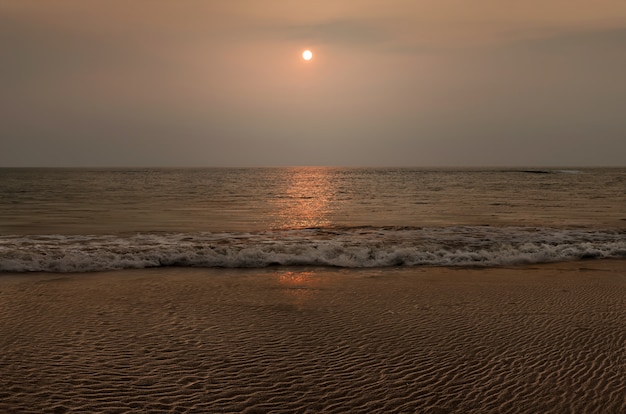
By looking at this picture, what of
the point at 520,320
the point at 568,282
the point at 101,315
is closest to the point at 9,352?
the point at 101,315

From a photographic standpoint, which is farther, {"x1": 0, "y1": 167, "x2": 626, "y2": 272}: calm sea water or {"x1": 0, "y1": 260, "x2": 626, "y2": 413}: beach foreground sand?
{"x1": 0, "y1": 167, "x2": 626, "y2": 272}: calm sea water

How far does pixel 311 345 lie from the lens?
6738 mm

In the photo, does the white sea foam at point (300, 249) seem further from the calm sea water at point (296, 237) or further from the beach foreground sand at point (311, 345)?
the beach foreground sand at point (311, 345)

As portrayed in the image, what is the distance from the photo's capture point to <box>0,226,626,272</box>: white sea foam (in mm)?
12734

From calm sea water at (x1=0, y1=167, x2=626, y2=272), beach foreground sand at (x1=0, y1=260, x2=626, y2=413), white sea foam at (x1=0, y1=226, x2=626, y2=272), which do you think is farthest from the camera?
calm sea water at (x1=0, y1=167, x2=626, y2=272)

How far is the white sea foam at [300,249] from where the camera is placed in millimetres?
12734

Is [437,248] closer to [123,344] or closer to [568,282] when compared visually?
[568,282]

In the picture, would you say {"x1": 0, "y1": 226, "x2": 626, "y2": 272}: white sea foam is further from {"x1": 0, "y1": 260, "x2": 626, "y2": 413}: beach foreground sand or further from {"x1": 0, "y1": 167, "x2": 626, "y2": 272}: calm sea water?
{"x1": 0, "y1": 260, "x2": 626, "y2": 413}: beach foreground sand

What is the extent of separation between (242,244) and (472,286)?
756cm

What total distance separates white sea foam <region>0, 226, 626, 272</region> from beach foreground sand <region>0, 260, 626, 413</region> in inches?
76.8

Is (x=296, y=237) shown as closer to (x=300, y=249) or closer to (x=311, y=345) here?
(x=300, y=249)

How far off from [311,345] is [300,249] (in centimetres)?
753

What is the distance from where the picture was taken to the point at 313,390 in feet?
17.5

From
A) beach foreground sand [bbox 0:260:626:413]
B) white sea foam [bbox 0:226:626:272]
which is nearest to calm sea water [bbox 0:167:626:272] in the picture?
white sea foam [bbox 0:226:626:272]
